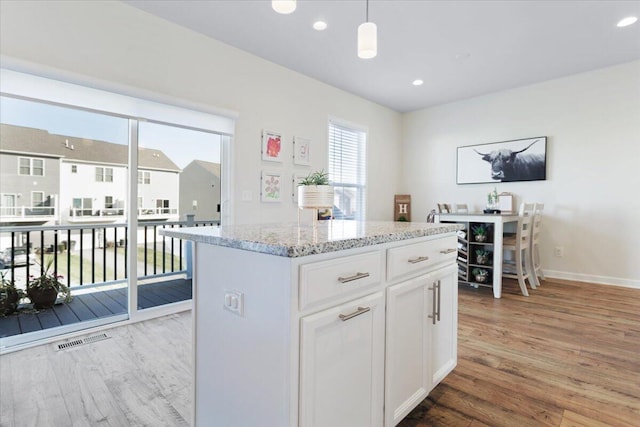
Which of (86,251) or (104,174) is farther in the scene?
(86,251)

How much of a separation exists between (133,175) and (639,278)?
5.73 meters

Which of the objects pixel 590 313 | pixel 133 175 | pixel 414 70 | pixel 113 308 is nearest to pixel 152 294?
pixel 113 308

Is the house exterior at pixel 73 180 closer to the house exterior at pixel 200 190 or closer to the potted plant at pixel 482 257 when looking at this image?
the house exterior at pixel 200 190

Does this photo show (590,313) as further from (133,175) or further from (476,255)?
(133,175)

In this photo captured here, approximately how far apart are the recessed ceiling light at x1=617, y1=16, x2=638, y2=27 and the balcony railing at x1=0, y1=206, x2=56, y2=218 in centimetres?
538

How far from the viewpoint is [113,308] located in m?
3.12

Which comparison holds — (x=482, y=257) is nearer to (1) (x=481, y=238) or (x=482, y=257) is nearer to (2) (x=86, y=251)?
(1) (x=481, y=238)

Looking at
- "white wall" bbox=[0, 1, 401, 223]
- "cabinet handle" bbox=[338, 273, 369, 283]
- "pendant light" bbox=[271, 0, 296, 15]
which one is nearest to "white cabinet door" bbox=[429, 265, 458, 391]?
"cabinet handle" bbox=[338, 273, 369, 283]

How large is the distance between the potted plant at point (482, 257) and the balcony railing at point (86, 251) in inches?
121

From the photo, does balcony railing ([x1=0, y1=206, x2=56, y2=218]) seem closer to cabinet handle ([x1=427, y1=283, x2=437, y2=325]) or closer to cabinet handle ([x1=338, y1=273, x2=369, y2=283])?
cabinet handle ([x1=338, y1=273, x2=369, y2=283])

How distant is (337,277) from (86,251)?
373 cm

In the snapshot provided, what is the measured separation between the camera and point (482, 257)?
3812 mm

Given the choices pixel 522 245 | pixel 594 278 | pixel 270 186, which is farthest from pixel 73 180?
pixel 594 278

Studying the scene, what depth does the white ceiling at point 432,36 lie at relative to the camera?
2.77 meters
